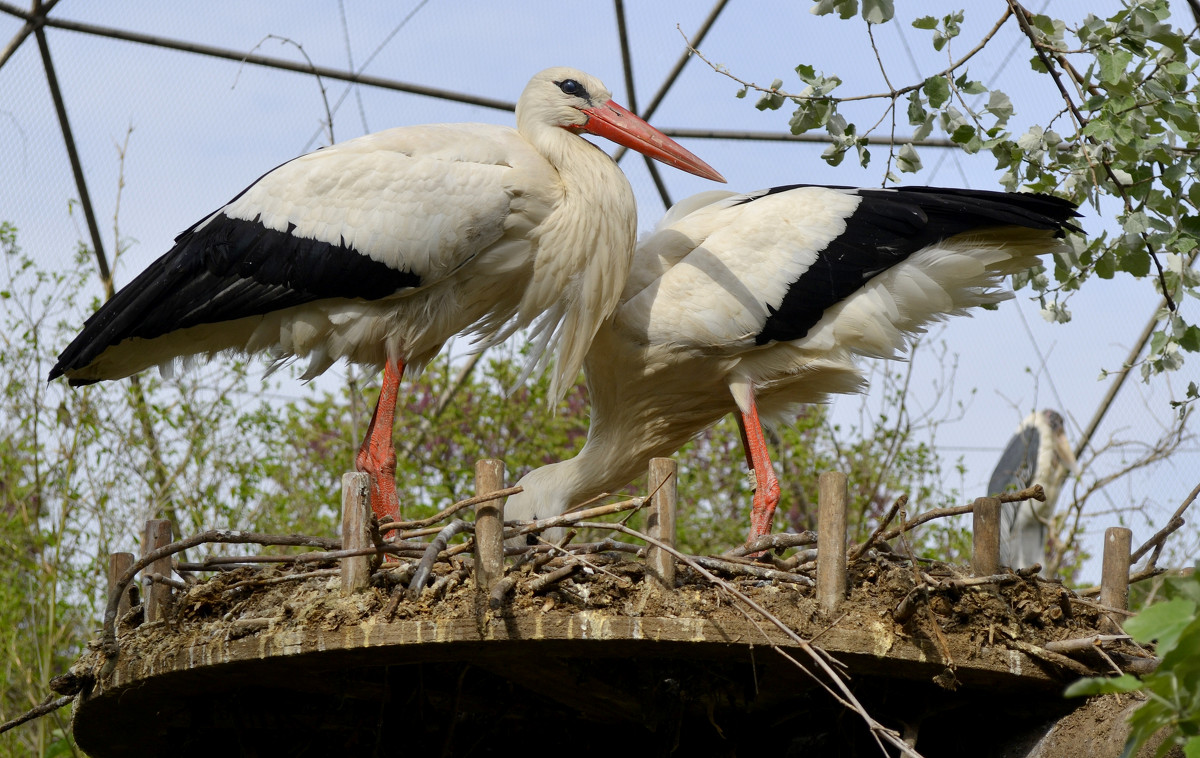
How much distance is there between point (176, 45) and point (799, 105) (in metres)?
5.66

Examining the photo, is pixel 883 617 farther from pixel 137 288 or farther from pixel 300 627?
pixel 137 288

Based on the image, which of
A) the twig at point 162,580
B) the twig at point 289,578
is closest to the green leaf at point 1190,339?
the twig at point 289,578

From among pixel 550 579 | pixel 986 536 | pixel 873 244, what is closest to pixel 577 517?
pixel 550 579

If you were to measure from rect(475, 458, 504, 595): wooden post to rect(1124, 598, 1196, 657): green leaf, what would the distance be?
2.25 meters

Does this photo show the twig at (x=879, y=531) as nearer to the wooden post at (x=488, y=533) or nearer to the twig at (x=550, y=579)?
the twig at (x=550, y=579)

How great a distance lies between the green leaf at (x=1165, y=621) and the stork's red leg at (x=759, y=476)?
11.6 feet

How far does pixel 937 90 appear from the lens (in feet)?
16.6

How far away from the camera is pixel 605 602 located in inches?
167

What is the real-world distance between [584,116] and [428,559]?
8.59ft

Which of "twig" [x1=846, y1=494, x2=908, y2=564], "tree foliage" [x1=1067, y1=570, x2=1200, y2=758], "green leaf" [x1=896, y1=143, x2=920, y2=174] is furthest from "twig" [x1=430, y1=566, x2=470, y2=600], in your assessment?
"green leaf" [x1=896, y1=143, x2=920, y2=174]

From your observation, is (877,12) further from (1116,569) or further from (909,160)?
(1116,569)

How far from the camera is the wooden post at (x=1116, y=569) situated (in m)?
4.94

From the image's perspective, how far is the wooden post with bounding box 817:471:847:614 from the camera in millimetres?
4324

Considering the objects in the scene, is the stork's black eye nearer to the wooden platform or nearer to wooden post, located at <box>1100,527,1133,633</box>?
the wooden platform
